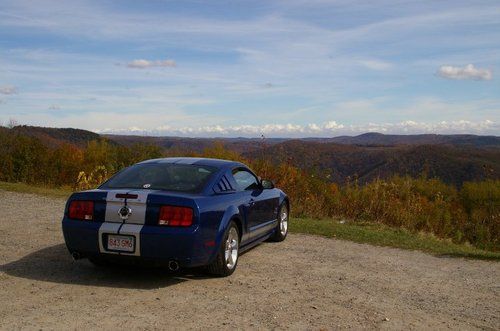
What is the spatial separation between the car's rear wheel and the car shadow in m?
2.62

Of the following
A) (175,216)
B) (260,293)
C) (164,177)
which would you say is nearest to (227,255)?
(260,293)

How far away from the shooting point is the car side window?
7.20 metres

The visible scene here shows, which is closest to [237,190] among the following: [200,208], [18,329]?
[200,208]

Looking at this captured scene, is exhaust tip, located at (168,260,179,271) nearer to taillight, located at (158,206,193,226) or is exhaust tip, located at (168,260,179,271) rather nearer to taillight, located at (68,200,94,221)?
taillight, located at (158,206,193,226)

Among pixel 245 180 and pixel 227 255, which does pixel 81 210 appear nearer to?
pixel 227 255

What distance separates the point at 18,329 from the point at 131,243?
156 centimetres

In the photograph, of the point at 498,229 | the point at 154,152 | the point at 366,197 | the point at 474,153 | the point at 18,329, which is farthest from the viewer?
the point at 474,153

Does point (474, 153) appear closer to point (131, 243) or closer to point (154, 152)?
point (154, 152)

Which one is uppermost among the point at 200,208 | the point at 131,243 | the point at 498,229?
the point at 200,208

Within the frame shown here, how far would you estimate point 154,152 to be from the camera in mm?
26703

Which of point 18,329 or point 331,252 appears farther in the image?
point 331,252

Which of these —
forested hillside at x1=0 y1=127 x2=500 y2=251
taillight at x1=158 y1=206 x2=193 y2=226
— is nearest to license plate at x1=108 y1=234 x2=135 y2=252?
taillight at x1=158 y1=206 x2=193 y2=226

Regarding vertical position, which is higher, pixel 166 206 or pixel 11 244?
pixel 166 206

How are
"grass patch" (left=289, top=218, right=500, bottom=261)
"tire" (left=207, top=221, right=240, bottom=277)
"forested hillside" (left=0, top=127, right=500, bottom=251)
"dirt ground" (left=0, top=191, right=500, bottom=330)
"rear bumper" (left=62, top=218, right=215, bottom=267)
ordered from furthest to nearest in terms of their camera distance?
"forested hillside" (left=0, top=127, right=500, bottom=251)
"grass patch" (left=289, top=218, right=500, bottom=261)
"tire" (left=207, top=221, right=240, bottom=277)
"rear bumper" (left=62, top=218, right=215, bottom=267)
"dirt ground" (left=0, top=191, right=500, bottom=330)
